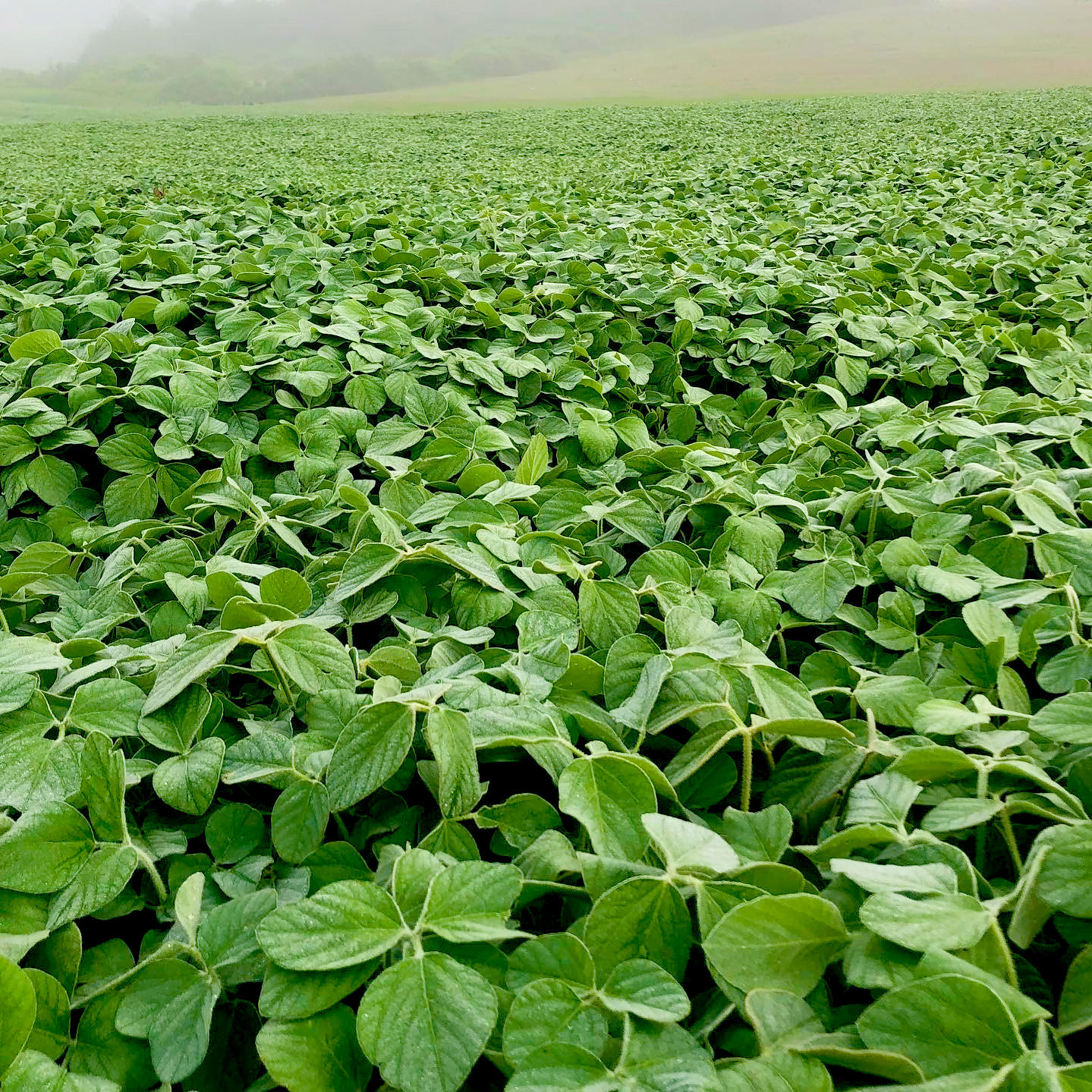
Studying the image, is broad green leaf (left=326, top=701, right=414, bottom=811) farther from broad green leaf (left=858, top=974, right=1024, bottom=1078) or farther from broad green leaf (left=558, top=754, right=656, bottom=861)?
broad green leaf (left=858, top=974, right=1024, bottom=1078)

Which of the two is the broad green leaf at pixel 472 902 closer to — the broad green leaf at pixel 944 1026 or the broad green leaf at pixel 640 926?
the broad green leaf at pixel 640 926

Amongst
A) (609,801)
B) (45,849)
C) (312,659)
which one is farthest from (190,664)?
(609,801)


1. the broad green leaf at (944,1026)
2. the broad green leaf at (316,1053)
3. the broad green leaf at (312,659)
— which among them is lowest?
the broad green leaf at (316,1053)

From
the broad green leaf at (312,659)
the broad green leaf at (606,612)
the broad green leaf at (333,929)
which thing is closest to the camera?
the broad green leaf at (333,929)

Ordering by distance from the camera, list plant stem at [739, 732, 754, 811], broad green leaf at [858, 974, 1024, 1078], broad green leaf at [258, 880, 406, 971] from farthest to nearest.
Result: plant stem at [739, 732, 754, 811] < broad green leaf at [258, 880, 406, 971] < broad green leaf at [858, 974, 1024, 1078]

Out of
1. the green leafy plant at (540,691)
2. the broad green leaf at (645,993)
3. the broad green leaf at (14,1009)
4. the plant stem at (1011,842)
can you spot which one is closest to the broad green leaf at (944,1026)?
the green leafy plant at (540,691)

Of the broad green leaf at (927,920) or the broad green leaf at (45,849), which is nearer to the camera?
the broad green leaf at (927,920)

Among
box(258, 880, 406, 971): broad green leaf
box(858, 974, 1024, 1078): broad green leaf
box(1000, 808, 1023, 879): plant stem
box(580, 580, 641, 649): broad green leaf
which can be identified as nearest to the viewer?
box(858, 974, 1024, 1078): broad green leaf

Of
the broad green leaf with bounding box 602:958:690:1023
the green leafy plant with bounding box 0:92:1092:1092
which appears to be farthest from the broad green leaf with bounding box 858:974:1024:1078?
the broad green leaf with bounding box 602:958:690:1023

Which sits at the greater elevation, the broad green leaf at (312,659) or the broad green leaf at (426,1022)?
the broad green leaf at (312,659)

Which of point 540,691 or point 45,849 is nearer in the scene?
point 45,849

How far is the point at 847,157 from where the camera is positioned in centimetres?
838

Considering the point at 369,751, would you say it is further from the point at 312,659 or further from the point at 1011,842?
the point at 1011,842

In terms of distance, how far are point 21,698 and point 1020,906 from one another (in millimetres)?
1131
